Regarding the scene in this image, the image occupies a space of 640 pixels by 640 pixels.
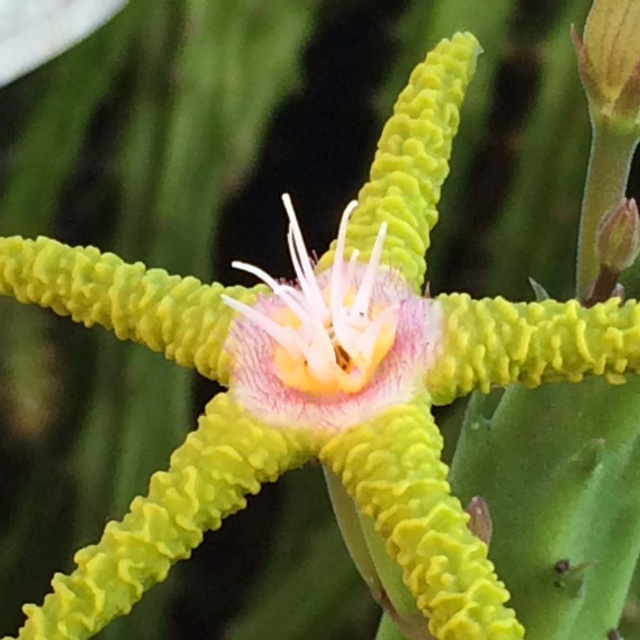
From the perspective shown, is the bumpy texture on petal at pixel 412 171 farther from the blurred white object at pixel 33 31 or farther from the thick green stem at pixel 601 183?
the blurred white object at pixel 33 31

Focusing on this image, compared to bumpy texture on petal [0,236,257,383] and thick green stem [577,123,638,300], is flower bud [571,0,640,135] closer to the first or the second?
thick green stem [577,123,638,300]

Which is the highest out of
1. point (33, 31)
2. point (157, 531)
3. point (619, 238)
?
point (33, 31)

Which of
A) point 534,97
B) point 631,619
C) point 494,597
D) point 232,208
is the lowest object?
point 494,597

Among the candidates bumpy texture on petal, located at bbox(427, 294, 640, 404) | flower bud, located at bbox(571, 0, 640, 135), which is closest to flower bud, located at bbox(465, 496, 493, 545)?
bumpy texture on petal, located at bbox(427, 294, 640, 404)

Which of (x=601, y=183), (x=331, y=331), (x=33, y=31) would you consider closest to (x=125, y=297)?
(x=331, y=331)

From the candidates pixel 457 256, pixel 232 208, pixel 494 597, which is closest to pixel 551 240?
pixel 457 256

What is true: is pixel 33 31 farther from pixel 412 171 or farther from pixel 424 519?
pixel 424 519

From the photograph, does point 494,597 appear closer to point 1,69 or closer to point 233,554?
point 1,69
